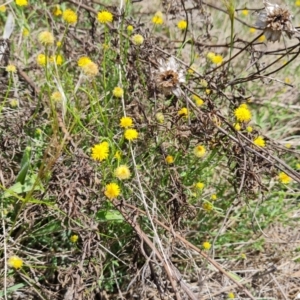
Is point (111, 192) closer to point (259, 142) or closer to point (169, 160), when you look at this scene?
point (169, 160)

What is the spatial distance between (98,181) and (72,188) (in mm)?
87

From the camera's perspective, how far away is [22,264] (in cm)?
159

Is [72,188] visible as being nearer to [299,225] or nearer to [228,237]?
[228,237]

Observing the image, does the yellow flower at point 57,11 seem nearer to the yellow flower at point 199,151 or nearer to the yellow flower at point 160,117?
the yellow flower at point 160,117

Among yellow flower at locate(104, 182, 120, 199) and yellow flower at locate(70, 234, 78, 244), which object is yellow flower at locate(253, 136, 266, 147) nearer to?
yellow flower at locate(104, 182, 120, 199)

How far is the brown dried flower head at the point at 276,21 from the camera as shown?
63.2 inches

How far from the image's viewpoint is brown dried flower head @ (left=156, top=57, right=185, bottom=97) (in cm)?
165

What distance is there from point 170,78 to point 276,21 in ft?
1.17

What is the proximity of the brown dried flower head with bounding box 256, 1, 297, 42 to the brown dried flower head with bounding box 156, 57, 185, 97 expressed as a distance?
29 centimetres

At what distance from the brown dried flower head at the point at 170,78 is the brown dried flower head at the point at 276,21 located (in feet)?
0.97

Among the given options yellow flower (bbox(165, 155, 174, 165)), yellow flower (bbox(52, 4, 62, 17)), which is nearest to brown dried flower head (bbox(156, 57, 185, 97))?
yellow flower (bbox(165, 155, 174, 165))

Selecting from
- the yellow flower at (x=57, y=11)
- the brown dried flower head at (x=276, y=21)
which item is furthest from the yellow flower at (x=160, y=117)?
the yellow flower at (x=57, y=11)

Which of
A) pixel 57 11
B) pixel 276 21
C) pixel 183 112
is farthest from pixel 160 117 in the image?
pixel 57 11

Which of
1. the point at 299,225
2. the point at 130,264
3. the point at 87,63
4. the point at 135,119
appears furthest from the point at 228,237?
the point at 87,63
